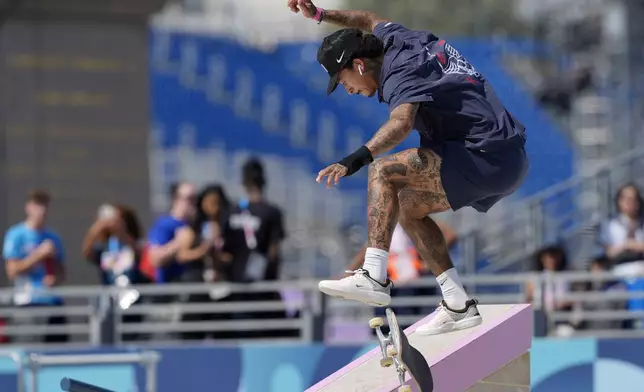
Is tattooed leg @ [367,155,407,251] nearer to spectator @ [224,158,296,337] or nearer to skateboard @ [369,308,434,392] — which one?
skateboard @ [369,308,434,392]

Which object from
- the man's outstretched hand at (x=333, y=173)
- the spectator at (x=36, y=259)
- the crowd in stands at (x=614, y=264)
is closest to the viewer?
the man's outstretched hand at (x=333, y=173)

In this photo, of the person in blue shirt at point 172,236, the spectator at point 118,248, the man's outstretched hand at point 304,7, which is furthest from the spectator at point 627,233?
the man's outstretched hand at point 304,7

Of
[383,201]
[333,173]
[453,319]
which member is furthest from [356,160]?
[453,319]

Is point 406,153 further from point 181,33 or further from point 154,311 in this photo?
point 181,33

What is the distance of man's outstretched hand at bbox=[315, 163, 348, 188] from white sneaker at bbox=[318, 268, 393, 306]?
49 cm

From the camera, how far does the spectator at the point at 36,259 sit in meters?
11.2

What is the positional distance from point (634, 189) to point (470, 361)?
4.56m

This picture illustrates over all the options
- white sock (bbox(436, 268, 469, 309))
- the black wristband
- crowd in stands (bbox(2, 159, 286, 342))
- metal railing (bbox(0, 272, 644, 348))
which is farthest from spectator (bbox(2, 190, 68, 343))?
the black wristband

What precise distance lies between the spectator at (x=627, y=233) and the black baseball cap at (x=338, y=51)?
4.81 metres

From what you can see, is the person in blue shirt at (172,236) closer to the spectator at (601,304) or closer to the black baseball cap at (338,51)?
the spectator at (601,304)

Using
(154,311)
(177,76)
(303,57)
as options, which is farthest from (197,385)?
(303,57)

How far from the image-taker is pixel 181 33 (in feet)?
96.8

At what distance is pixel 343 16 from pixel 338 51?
81 centimetres

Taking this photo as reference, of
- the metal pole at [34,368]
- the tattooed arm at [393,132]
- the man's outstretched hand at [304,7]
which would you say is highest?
the man's outstretched hand at [304,7]
